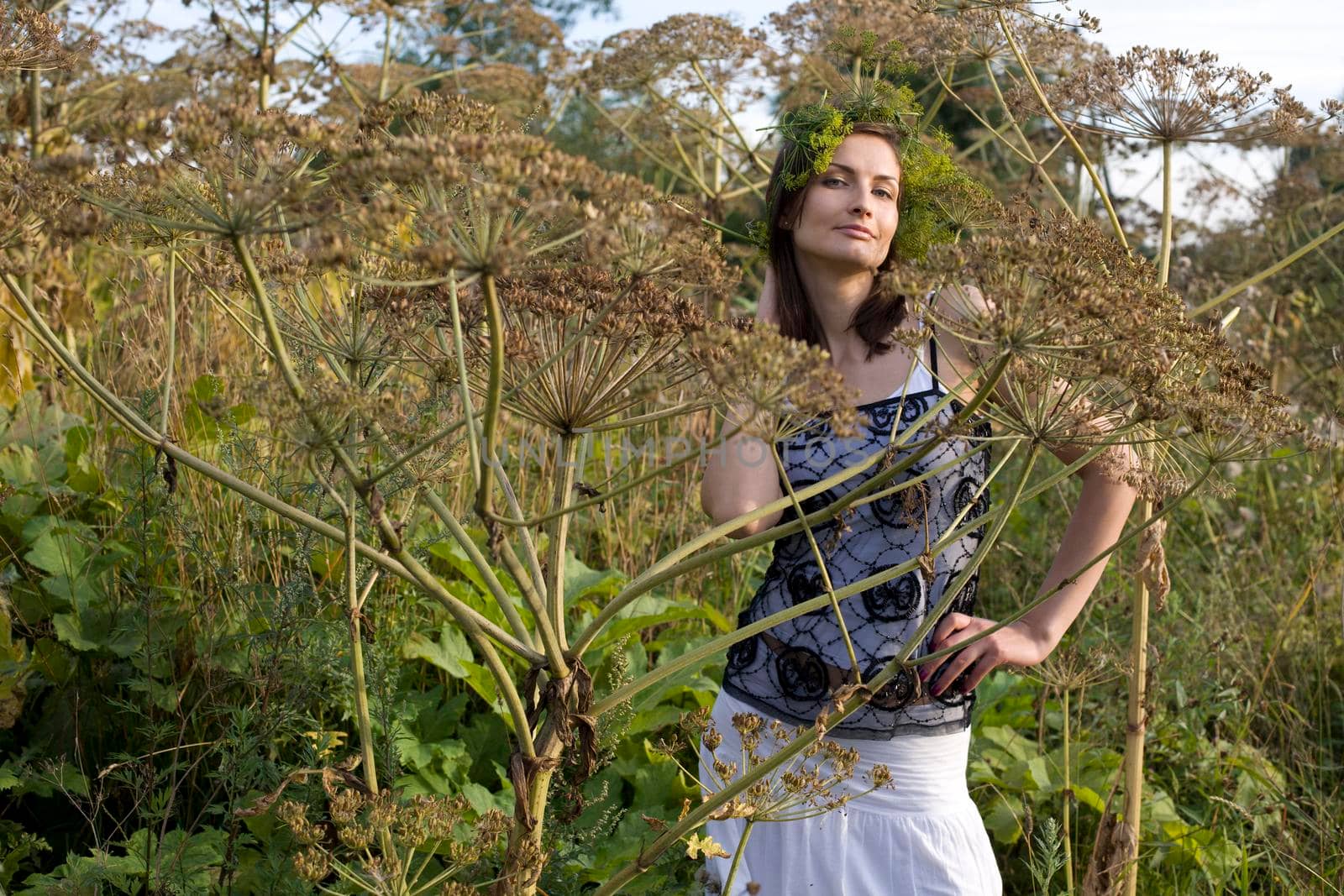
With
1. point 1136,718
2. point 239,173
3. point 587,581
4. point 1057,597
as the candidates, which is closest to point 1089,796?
point 1136,718

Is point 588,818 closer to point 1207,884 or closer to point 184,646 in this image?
point 184,646

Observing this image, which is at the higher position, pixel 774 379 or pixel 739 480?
pixel 774 379

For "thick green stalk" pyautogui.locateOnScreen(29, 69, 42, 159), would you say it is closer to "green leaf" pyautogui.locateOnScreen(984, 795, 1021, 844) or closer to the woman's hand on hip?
the woman's hand on hip

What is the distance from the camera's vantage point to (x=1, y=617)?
3.29 meters

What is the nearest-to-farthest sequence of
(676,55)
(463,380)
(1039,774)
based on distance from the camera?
1. (463,380)
2. (1039,774)
3. (676,55)

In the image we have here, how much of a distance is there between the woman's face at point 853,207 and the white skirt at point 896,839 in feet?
3.92

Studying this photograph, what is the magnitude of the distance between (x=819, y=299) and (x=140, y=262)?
8.28 feet

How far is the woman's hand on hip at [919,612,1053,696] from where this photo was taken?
9.11 feet

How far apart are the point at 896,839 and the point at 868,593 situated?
0.60 m

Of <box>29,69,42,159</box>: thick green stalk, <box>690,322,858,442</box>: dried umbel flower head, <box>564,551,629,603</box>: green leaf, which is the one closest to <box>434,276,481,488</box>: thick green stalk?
<box>690,322,858,442</box>: dried umbel flower head

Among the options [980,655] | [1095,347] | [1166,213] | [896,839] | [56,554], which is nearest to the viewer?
[1095,347]

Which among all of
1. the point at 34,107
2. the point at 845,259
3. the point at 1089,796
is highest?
the point at 34,107

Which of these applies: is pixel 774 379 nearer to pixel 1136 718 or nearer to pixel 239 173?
pixel 239 173

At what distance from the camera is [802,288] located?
10.8ft
